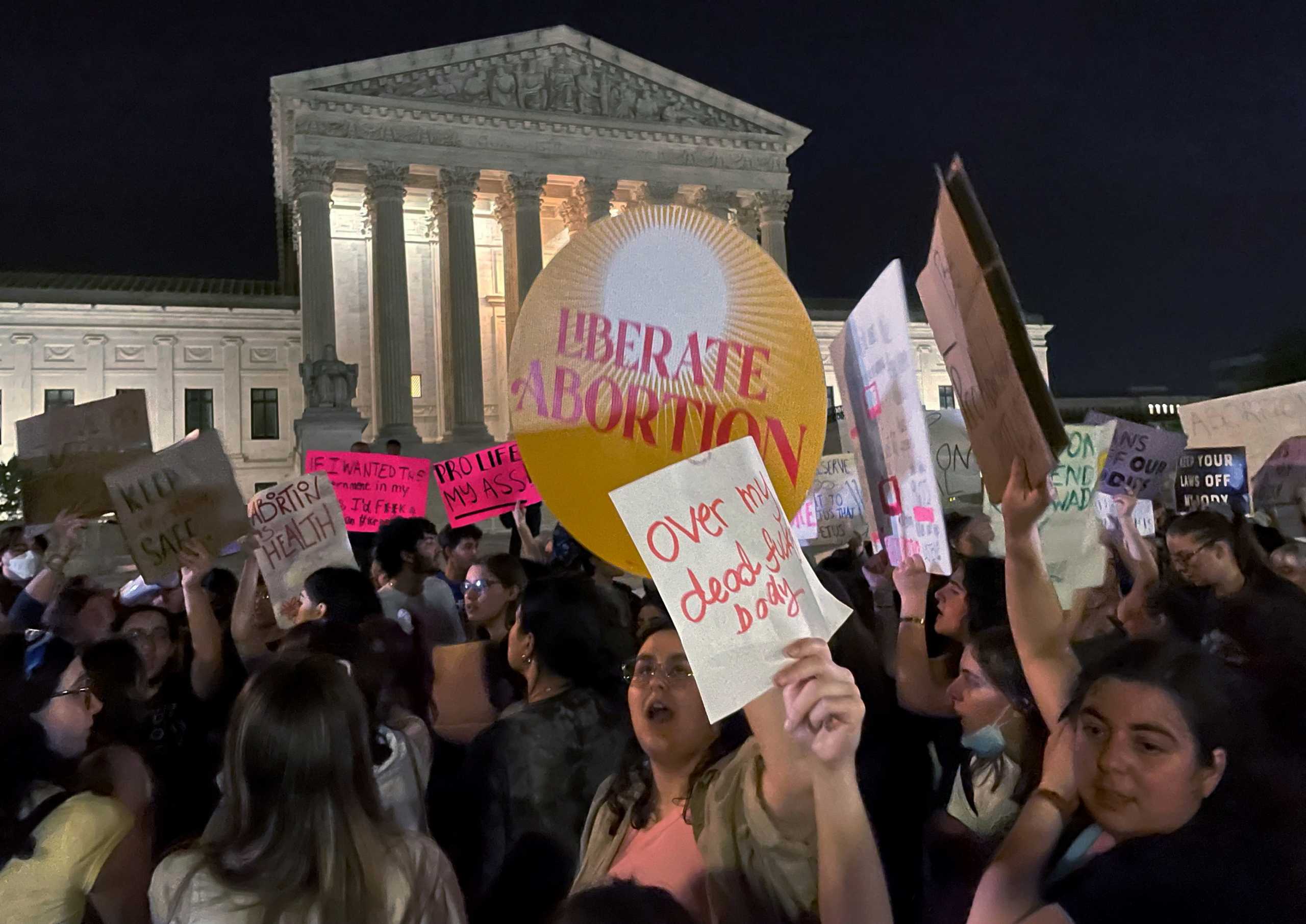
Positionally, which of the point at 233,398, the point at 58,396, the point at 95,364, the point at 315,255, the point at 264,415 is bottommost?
the point at 264,415

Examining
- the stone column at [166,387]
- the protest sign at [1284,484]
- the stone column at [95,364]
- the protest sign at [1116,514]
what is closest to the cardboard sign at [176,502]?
the protest sign at [1116,514]

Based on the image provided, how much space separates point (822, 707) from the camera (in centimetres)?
155

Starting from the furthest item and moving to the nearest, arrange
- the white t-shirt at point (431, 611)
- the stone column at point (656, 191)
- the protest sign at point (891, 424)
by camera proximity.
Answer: the stone column at point (656, 191), the white t-shirt at point (431, 611), the protest sign at point (891, 424)

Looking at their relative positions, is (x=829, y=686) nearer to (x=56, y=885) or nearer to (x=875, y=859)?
(x=875, y=859)

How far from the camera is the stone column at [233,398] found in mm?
38031

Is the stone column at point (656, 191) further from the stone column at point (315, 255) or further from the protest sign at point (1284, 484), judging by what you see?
the protest sign at point (1284, 484)

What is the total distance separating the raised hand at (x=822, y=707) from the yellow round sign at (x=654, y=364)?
774 mm

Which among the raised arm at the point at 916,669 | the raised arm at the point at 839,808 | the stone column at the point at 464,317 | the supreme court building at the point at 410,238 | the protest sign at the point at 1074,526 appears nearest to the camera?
the raised arm at the point at 839,808

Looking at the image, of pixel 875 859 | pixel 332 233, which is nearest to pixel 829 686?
pixel 875 859

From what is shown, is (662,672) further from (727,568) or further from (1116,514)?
(1116,514)

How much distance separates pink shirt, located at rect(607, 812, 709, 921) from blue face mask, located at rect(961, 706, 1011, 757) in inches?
39.2

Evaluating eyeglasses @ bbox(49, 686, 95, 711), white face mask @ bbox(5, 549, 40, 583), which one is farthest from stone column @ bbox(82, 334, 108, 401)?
eyeglasses @ bbox(49, 686, 95, 711)

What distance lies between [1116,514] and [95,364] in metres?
39.1

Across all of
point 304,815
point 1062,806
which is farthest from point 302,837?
point 1062,806
